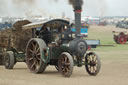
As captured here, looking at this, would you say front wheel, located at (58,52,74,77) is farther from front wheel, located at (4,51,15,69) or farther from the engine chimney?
front wheel, located at (4,51,15,69)

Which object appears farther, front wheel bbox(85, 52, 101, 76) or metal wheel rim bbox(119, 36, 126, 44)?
metal wheel rim bbox(119, 36, 126, 44)

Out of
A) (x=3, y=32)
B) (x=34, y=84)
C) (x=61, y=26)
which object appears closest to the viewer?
(x=34, y=84)

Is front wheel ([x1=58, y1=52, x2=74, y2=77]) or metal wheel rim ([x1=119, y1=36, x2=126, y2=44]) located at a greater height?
front wheel ([x1=58, y1=52, x2=74, y2=77])

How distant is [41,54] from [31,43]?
104cm

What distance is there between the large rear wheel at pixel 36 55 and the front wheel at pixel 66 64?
76 centimetres

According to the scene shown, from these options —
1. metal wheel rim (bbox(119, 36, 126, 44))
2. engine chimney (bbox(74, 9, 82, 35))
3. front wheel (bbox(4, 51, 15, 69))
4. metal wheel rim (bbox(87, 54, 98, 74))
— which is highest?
engine chimney (bbox(74, 9, 82, 35))

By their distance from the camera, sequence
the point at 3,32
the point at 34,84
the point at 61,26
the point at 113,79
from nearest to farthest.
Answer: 1. the point at 34,84
2. the point at 113,79
3. the point at 61,26
4. the point at 3,32

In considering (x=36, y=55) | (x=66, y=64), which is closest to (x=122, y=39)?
(x=36, y=55)

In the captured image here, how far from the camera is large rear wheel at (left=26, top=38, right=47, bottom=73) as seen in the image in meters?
12.3

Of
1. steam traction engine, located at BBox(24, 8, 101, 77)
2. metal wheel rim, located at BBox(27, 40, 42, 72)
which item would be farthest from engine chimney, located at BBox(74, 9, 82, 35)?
metal wheel rim, located at BBox(27, 40, 42, 72)

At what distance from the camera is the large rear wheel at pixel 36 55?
1228cm

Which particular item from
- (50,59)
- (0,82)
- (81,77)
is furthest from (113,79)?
(0,82)

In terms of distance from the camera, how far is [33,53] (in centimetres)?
1284

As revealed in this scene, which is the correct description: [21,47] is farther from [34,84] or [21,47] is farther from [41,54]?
[34,84]
